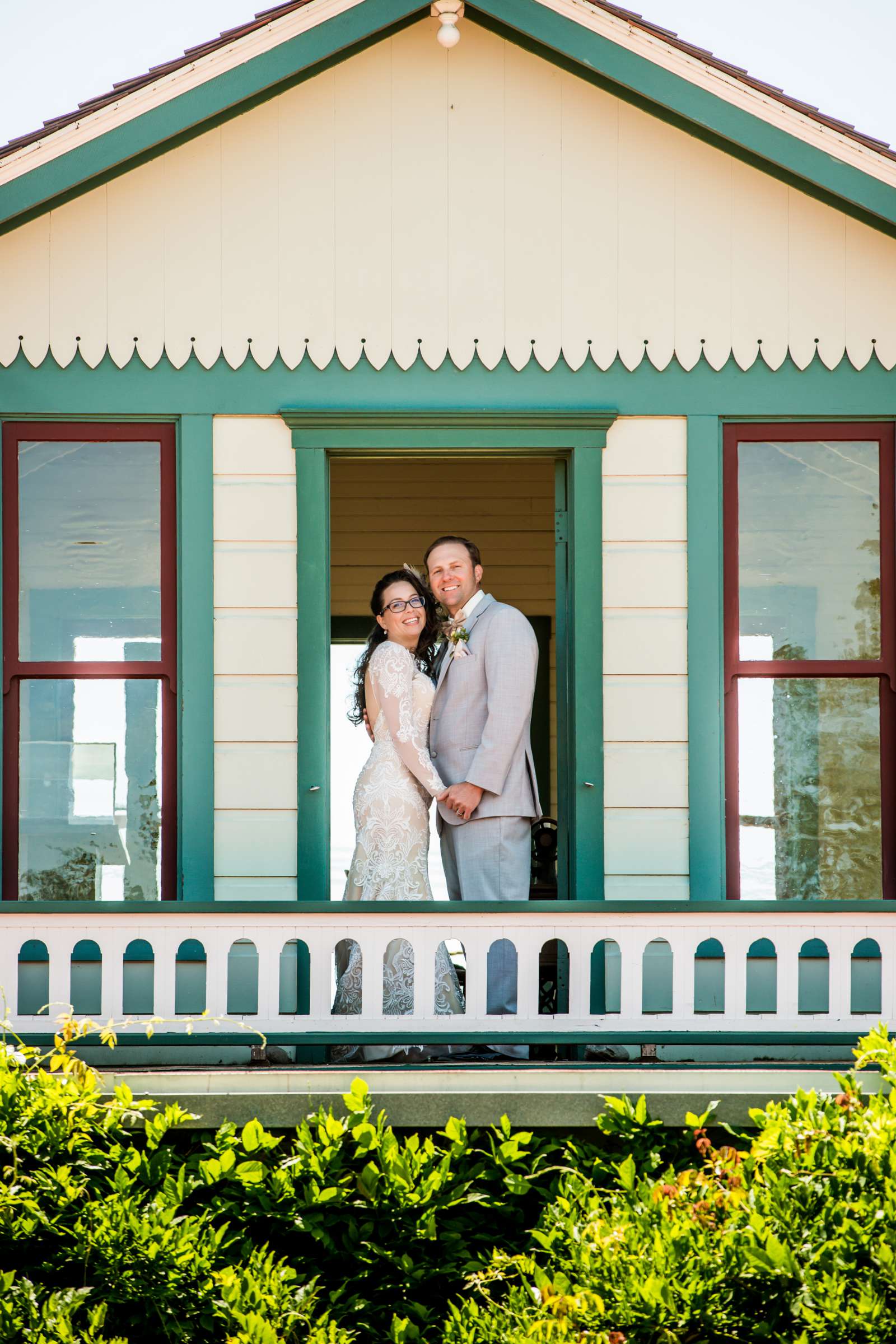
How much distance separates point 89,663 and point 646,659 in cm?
229

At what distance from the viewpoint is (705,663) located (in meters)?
6.48

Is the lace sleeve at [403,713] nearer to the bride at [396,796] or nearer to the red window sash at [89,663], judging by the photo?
the bride at [396,796]

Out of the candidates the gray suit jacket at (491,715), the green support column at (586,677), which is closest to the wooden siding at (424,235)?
the green support column at (586,677)

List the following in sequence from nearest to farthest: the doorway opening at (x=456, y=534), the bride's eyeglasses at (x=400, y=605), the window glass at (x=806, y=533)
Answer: the bride's eyeglasses at (x=400, y=605)
the window glass at (x=806, y=533)
the doorway opening at (x=456, y=534)

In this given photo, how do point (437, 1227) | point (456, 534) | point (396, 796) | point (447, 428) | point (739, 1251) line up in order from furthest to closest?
1. point (456, 534)
2. point (447, 428)
3. point (396, 796)
4. point (437, 1227)
5. point (739, 1251)

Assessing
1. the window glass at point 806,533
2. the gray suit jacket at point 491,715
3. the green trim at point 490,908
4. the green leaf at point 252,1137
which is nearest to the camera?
the green leaf at point 252,1137

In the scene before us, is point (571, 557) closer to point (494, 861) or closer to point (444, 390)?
point (444, 390)

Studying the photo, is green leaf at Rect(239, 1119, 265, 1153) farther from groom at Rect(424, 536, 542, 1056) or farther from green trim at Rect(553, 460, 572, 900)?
green trim at Rect(553, 460, 572, 900)

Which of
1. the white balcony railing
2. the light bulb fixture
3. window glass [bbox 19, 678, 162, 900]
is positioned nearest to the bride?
the white balcony railing

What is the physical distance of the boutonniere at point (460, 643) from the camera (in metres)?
6.43

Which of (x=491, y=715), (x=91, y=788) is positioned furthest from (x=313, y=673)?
(x=91, y=788)

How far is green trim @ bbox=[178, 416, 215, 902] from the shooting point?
639 cm

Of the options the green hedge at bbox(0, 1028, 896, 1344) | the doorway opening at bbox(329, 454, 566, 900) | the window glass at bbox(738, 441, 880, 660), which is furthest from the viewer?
the doorway opening at bbox(329, 454, 566, 900)

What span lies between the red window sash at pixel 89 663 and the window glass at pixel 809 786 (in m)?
2.35
